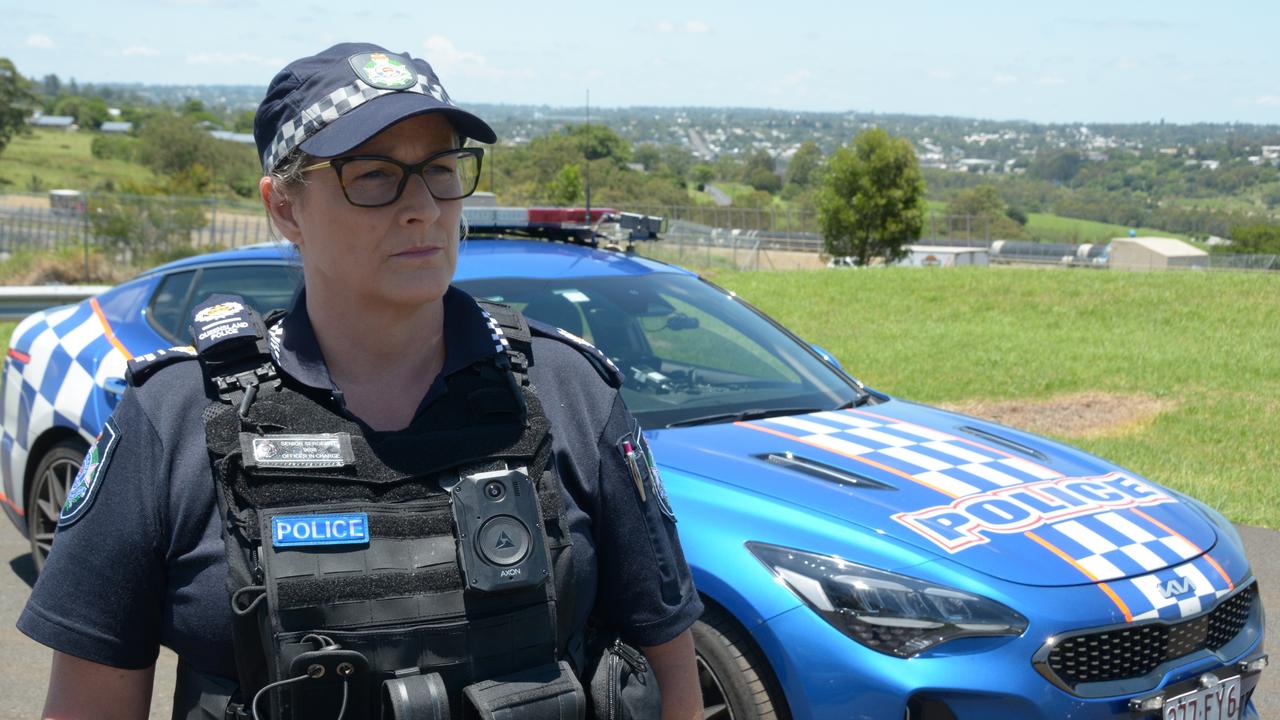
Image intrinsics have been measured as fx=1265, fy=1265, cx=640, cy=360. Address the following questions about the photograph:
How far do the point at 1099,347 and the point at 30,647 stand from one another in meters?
9.84

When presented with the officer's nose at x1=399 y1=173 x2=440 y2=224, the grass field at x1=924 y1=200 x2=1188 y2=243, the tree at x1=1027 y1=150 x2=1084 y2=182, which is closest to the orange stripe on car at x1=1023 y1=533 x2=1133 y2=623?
the officer's nose at x1=399 y1=173 x2=440 y2=224

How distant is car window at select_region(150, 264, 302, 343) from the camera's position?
200 inches

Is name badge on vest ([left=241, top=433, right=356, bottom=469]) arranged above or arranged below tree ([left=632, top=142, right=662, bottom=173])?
above

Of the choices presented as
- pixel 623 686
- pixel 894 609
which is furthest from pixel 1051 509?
pixel 623 686

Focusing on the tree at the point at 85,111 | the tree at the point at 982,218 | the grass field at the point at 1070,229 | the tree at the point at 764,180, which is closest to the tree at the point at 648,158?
the grass field at the point at 1070,229

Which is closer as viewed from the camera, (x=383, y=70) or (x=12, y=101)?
(x=383, y=70)

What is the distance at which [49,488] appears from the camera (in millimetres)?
5008

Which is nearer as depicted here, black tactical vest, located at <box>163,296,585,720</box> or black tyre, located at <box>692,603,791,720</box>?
black tactical vest, located at <box>163,296,585,720</box>

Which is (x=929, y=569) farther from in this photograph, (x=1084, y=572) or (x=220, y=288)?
(x=220, y=288)

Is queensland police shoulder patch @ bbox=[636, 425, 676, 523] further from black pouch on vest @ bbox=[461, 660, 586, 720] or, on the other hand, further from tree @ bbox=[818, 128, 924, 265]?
tree @ bbox=[818, 128, 924, 265]

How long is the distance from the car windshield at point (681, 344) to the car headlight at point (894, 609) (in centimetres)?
109

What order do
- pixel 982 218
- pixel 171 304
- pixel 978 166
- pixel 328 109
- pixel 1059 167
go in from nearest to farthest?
pixel 328 109 → pixel 171 304 → pixel 982 218 → pixel 1059 167 → pixel 978 166

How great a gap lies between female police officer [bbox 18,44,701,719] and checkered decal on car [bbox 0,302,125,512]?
3.28 meters

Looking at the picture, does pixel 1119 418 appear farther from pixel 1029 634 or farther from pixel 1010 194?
pixel 1010 194
